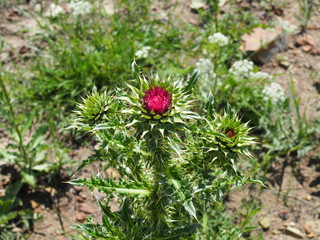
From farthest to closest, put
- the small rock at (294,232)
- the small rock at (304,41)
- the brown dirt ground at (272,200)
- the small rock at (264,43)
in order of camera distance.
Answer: the small rock at (304,41) → the small rock at (264,43) → the brown dirt ground at (272,200) → the small rock at (294,232)

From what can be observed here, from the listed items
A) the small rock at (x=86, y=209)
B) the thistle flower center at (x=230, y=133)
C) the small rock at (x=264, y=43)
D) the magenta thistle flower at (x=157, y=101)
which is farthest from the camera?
the small rock at (x=264, y=43)

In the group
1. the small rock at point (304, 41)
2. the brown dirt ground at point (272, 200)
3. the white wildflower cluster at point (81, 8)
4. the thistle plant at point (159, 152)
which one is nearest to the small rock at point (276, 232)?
the brown dirt ground at point (272, 200)

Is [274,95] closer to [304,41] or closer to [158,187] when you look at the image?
[304,41]

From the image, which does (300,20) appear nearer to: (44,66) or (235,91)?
(235,91)

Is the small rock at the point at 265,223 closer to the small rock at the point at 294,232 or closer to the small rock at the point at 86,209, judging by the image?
the small rock at the point at 294,232

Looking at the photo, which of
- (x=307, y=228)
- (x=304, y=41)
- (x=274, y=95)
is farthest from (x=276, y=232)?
(x=304, y=41)

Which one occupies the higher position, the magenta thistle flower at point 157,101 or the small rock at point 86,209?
the magenta thistle flower at point 157,101

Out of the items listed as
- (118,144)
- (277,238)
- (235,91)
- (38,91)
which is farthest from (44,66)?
(277,238)

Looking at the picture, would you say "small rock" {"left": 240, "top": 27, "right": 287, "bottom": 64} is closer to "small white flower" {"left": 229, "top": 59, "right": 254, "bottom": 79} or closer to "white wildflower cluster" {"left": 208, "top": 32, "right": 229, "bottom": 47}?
"small white flower" {"left": 229, "top": 59, "right": 254, "bottom": 79}
